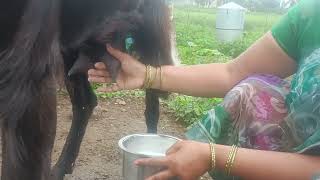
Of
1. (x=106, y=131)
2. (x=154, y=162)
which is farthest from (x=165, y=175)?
(x=106, y=131)

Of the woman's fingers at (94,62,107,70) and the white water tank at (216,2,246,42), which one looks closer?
the woman's fingers at (94,62,107,70)

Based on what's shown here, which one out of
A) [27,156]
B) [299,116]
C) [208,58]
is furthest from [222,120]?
[208,58]

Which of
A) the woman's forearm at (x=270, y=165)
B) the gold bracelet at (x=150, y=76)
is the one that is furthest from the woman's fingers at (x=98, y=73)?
the woman's forearm at (x=270, y=165)

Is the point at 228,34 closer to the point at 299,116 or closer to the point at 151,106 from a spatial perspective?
the point at 151,106

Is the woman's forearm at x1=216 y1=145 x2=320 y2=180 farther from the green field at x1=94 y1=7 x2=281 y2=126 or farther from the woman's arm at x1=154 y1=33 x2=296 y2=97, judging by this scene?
the green field at x1=94 y1=7 x2=281 y2=126

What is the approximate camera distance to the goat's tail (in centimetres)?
107

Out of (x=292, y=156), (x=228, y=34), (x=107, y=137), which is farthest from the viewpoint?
(x=228, y=34)

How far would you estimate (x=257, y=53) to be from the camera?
1286 millimetres

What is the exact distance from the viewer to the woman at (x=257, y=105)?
3.26 feet

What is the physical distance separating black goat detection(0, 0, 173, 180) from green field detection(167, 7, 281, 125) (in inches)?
32.2

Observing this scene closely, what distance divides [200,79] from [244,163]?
38 centimetres

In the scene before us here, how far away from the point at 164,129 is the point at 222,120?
0.97 meters

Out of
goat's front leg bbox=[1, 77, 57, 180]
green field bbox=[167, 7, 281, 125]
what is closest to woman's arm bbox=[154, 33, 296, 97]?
goat's front leg bbox=[1, 77, 57, 180]

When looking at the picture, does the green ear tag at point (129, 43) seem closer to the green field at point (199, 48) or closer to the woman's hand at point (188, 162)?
the woman's hand at point (188, 162)
